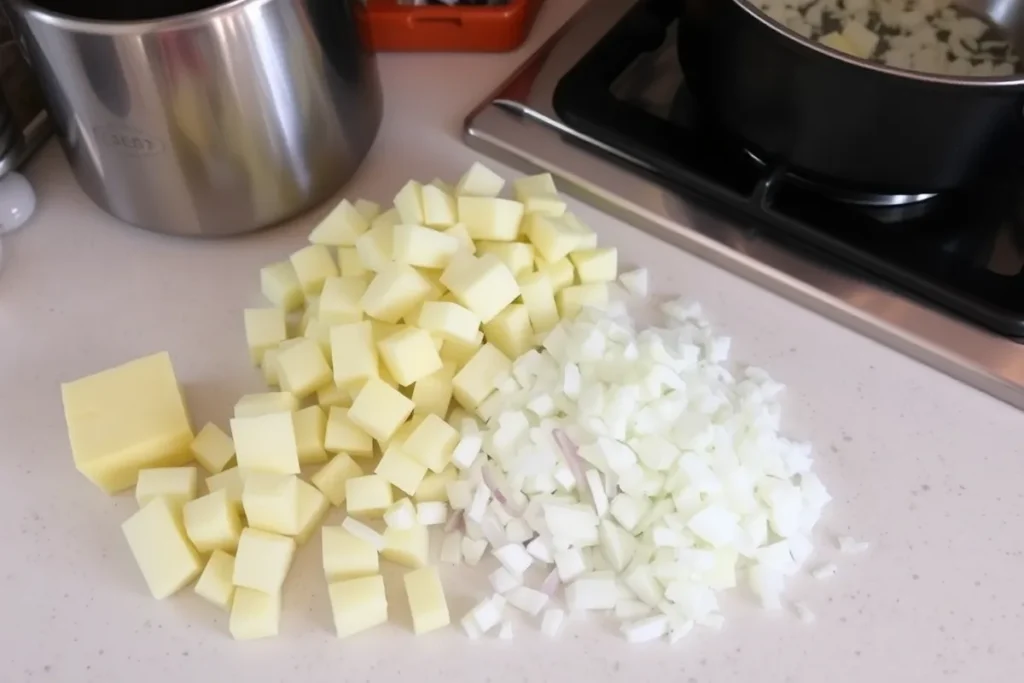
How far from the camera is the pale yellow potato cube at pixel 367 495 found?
2.07 feet

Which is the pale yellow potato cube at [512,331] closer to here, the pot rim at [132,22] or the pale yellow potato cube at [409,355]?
the pale yellow potato cube at [409,355]

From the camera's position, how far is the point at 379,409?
25.4 inches

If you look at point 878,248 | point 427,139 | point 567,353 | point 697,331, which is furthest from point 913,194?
point 427,139

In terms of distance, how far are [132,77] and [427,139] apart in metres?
0.29

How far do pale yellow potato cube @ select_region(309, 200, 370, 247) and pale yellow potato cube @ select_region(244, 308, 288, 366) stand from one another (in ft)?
0.23

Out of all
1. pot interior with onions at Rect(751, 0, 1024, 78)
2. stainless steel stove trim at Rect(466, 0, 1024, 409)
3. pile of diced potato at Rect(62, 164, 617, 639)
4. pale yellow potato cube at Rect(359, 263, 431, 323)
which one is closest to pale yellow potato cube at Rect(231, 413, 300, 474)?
pile of diced potato at Rect(62, 164, 617, 639)

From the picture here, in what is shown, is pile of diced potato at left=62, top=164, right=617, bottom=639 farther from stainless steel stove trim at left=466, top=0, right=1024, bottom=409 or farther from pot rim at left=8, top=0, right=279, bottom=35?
pot rim at left=8, top=0, right=279, bottom=35

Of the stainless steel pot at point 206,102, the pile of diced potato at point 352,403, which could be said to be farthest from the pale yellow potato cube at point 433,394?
the stainless steel pot at point 206,102

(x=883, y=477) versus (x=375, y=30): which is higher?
(x=375, y=30)

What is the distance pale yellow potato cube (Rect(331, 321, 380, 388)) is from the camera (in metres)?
0.66

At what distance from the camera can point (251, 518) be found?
61cm

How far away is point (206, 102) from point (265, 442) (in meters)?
0.25

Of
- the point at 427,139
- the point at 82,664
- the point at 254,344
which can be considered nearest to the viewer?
the point at 82,664

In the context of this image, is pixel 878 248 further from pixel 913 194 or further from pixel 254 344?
pixel 254 344
